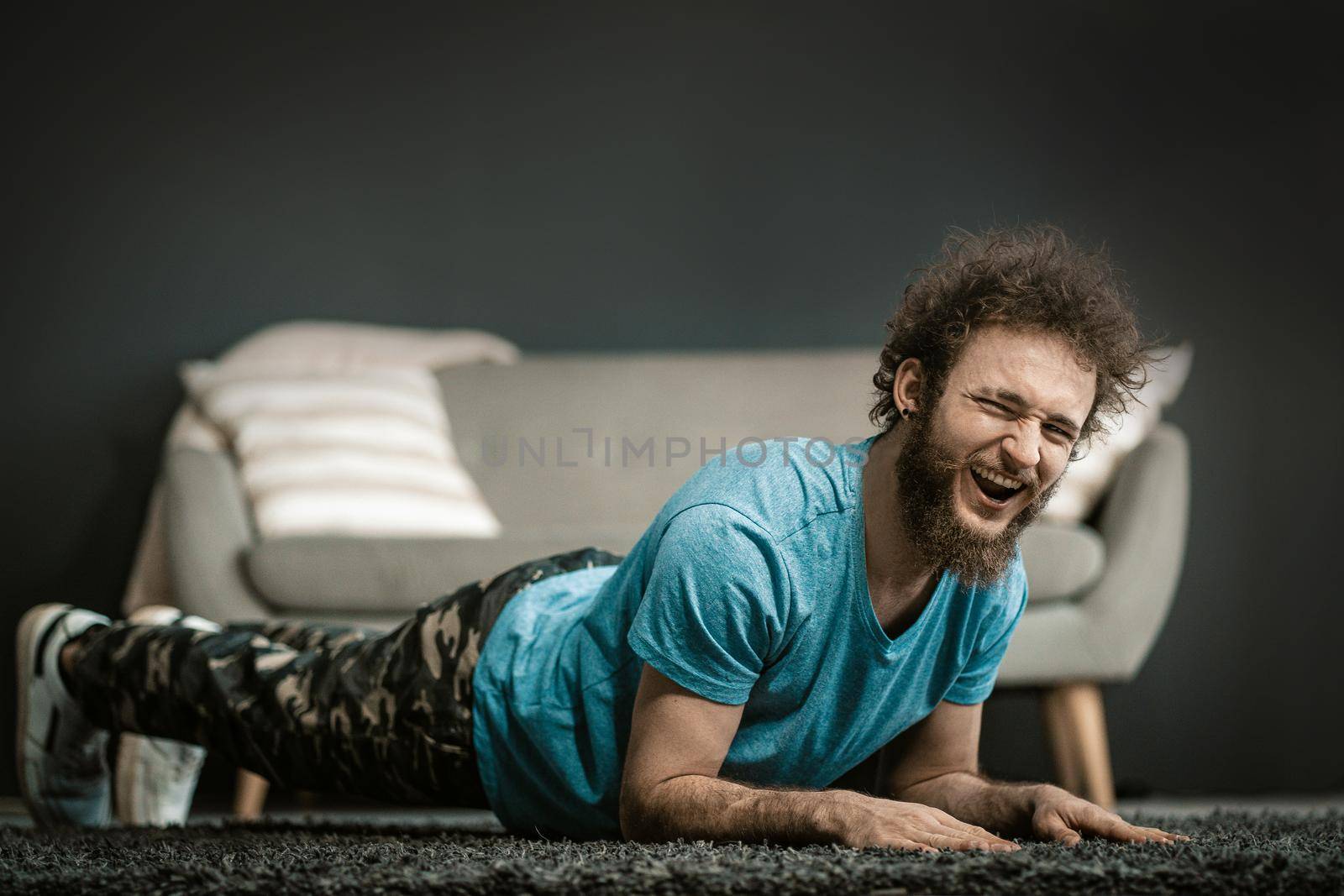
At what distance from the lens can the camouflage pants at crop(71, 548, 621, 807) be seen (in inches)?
59.9

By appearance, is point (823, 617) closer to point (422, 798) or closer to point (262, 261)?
point (422, 798)

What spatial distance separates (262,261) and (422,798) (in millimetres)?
2076

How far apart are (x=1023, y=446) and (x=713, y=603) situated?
35 cm

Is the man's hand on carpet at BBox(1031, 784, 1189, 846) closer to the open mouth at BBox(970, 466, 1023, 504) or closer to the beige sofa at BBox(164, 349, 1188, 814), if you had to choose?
the open mouth at BBox(970, 466, 1023, 504)

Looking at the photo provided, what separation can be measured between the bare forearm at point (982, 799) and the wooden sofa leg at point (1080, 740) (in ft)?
3.17

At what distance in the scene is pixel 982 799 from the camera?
139 centimetres

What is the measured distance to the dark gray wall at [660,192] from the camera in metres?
3.18

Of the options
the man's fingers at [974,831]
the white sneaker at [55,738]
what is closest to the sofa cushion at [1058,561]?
the man's fingers at [974,831]

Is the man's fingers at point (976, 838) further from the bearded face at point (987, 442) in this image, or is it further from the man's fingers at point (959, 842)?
the bearded face at point (987, 442)

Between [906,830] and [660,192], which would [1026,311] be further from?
[660,192]

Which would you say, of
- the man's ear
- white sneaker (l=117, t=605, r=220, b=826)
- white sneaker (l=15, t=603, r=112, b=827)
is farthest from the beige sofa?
the man's ear

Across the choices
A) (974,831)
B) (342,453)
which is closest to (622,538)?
(342,453)

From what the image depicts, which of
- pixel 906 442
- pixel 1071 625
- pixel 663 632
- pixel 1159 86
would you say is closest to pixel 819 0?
pixel 1159 86

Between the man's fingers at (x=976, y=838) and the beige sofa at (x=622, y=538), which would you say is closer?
the man's fingers at (x=976, y=838)
